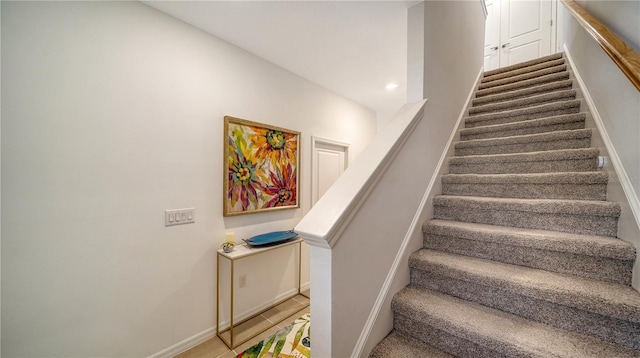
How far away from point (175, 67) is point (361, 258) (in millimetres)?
2000

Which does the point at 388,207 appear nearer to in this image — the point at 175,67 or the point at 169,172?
the point at 169,172

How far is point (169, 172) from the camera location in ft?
5.92

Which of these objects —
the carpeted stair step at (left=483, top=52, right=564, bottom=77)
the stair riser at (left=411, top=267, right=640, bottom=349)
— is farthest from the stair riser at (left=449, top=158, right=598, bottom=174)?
the carpeted stair step at (left=483, top=52, right=564, bottom=77)

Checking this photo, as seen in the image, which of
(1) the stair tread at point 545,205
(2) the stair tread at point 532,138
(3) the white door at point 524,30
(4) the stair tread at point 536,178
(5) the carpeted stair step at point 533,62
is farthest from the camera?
(3) the white door at point 524,30

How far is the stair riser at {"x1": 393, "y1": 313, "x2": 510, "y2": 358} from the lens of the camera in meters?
0.98

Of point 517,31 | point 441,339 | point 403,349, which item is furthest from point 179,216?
point 517,31

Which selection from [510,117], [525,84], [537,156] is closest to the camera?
[537,156]

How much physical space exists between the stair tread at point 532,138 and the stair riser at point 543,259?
3.27 ft

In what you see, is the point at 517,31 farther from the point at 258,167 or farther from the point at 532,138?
the point at 258,167

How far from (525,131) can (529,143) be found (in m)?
0.22

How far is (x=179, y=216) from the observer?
1.85 meters

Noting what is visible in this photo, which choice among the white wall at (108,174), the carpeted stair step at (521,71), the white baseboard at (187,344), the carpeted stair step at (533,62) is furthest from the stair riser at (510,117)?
the white baseboard at (187,344)

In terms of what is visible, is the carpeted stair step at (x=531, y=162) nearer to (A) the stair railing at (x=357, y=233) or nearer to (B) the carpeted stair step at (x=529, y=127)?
(B) the carpeted stair step at (x=529, y=127)

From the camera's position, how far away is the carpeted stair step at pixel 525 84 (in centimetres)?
231
